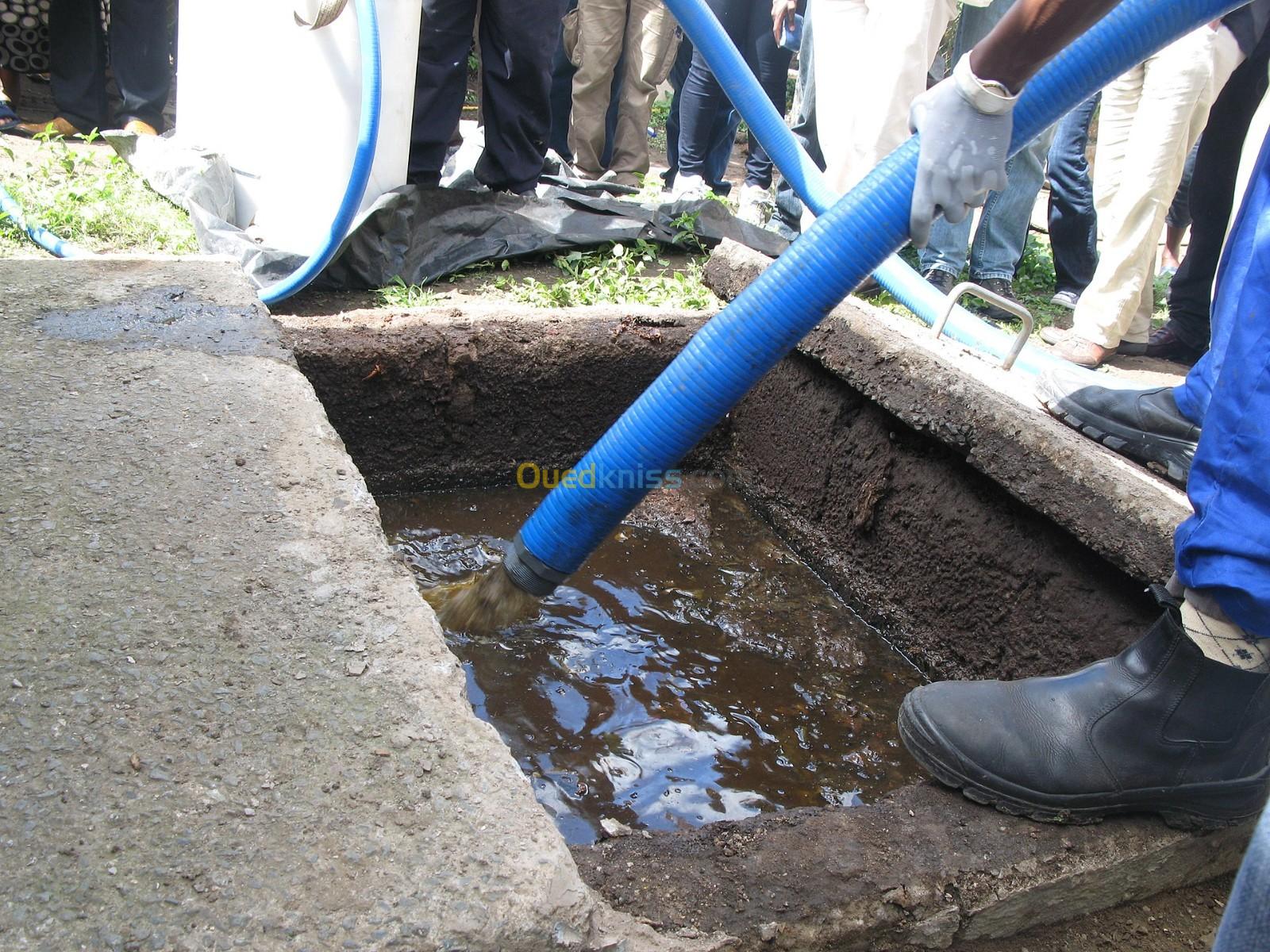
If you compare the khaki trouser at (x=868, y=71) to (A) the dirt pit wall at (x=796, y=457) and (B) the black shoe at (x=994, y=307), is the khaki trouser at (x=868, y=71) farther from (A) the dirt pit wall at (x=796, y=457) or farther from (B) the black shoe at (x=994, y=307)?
(A) the dirt pit wall at (x=796, y=457)

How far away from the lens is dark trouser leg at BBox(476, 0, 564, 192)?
377 cm

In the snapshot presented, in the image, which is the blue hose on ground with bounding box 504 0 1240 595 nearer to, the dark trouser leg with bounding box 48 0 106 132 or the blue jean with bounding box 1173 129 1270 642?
the blue jean with bounding box 1173 129 1270 642

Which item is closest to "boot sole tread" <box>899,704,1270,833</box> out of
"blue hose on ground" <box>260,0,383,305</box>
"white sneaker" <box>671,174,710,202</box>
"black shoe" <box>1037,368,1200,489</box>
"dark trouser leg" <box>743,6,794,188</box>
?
"black shoe" <box>1037,368,1200,489</box>

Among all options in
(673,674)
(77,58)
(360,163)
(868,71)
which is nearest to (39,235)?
(360,163)

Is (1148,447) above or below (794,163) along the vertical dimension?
below

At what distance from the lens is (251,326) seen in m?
1.91

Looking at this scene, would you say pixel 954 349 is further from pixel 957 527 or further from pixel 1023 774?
pixel 1023 774

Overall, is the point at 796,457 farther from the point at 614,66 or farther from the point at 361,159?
the point at 614,66

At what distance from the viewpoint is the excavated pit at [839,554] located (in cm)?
124

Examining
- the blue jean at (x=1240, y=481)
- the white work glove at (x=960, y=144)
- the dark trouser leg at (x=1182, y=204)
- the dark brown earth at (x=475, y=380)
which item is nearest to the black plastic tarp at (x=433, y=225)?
the dark brown earth at (x=475, y=380)

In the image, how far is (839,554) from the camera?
8.71 feet

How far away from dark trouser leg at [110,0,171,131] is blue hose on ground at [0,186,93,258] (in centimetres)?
168

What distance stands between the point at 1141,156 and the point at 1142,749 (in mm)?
2831

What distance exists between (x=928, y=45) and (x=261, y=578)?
3.19 m
